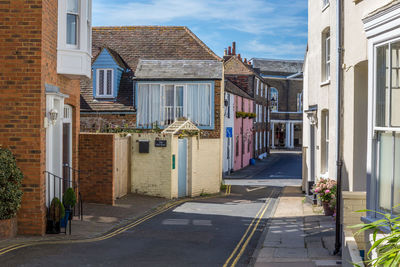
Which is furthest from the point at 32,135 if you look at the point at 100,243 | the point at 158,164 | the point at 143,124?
the point at 143,124

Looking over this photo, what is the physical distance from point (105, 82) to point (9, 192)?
53.5ft

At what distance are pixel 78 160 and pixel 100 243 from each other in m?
5.71

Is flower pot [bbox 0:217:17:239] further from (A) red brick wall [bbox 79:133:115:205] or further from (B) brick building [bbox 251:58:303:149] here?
(B) brick building [bbox 251:58:303:149]

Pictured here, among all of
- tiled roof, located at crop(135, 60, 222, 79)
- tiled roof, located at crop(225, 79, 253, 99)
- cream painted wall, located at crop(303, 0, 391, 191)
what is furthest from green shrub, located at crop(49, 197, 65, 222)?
tiled roof, located at crop(225, 79, 253, 99)

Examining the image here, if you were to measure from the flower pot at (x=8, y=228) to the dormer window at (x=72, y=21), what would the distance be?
4.87 metres

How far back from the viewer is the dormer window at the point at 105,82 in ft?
84.0

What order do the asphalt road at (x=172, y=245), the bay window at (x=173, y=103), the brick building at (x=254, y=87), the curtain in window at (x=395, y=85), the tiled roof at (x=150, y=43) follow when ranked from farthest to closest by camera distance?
the brick building at (x=254, y=87) → the tiled roof at (x=150, y=43) → the bay window at (x=173, y=103) → the asphalt road at (x=172, y=245) → the curtain in window at (x=395, y=85)

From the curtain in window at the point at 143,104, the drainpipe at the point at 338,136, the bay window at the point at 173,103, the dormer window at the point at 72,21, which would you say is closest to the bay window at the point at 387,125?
the drainpipe at the point at 338,136

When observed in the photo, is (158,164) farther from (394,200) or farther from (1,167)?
(394,200)

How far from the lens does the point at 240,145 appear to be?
37.8 meters

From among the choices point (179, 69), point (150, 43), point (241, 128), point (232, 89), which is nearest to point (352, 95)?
point (179, 69)

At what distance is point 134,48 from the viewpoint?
88.9 ft

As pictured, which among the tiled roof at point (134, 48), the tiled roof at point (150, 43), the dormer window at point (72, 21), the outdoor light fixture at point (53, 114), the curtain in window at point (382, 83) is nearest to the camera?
the curtain in window at point (382, 83)

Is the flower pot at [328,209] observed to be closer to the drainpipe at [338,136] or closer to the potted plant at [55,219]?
the drainpipe at [338,136]
